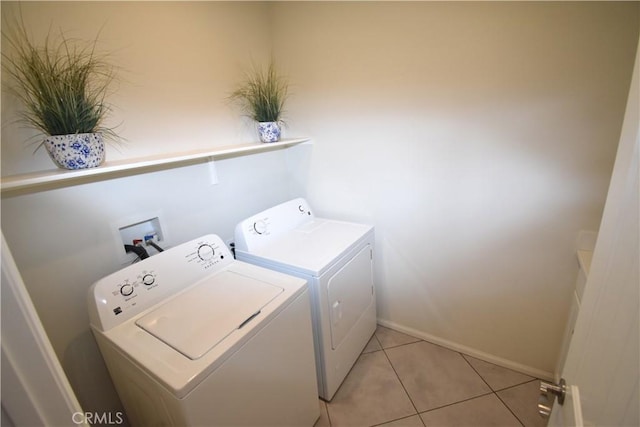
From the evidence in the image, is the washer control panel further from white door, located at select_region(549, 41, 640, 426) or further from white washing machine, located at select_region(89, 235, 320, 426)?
white door, located at select_region(549, 41, 640, 426)

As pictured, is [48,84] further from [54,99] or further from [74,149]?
[74,149]

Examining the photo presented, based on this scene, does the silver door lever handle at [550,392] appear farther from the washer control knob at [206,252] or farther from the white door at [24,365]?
the washer control knob at [206,252]

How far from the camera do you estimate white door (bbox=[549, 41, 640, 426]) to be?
476mm

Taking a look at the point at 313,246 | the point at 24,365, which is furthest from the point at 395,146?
the point at 24,365

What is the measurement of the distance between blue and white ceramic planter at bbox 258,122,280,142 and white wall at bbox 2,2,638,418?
161 mm

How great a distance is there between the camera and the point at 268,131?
1.87m

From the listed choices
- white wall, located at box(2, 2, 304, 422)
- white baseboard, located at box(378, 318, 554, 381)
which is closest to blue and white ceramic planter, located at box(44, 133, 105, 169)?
white wall, located at box(2, 2, 304, 422)

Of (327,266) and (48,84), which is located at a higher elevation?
(48,84)

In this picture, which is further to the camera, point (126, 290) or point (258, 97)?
point (258, 97)

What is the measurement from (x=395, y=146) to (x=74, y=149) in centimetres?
159

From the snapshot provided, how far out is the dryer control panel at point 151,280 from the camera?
1136 millimetres

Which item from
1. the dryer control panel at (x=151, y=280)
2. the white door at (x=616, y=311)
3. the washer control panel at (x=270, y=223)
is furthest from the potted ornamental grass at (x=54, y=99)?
the white door at (x=616, y=311)

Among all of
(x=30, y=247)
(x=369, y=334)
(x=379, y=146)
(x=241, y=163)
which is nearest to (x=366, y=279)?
(x=369, y=334)

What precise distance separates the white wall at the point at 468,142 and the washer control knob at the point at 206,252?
98cm
